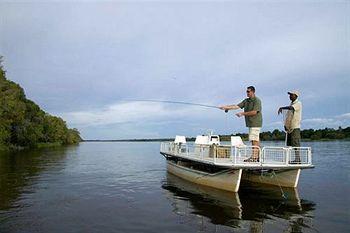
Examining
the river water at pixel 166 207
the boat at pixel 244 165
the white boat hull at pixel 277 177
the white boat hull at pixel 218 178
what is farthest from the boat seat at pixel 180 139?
the white boat hull at pixel 277 177

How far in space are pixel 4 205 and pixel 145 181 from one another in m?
9.18

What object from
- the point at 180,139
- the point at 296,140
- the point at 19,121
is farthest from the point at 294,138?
the point at 19,121

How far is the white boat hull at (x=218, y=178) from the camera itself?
15.3 meters

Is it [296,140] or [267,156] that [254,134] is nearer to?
[267,156]

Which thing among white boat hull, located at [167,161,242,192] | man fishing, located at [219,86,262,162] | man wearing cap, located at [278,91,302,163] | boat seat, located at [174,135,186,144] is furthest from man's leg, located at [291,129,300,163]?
boat seat, located at [174,135,186,144]

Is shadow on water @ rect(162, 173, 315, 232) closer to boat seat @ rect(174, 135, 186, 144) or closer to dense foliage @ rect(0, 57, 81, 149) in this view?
boat seat @ rect(174, 135, 186, 144)

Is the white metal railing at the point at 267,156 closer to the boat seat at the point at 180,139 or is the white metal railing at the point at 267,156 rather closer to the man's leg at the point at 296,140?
the man's leg at the point at 296,140

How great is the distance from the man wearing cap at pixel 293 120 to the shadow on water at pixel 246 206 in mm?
2144

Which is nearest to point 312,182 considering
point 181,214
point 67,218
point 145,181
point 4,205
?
point 145,181

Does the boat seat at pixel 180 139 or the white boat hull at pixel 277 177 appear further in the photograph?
the boat seat at pixel 180 139

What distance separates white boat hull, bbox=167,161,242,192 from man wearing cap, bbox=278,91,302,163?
2.65m

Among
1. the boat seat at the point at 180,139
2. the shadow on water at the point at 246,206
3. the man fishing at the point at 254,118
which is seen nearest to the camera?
the shadow on water at the point at 246,206

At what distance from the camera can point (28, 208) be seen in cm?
1273

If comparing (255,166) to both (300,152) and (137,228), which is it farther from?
(137,228)
